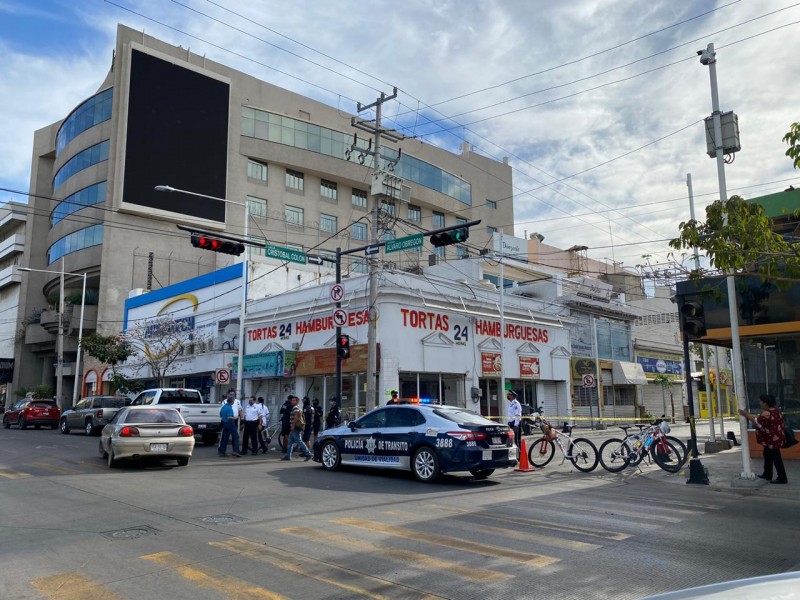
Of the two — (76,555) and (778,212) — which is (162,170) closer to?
(778,212)

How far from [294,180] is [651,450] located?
160 feet

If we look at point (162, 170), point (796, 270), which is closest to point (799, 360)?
point (796, 270)

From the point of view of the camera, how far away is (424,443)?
1264cm

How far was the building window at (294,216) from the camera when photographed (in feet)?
186

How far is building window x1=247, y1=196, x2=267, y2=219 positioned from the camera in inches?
2141

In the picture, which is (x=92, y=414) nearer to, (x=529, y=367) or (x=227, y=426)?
(x=227, y=426)

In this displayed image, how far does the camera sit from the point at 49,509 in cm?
932

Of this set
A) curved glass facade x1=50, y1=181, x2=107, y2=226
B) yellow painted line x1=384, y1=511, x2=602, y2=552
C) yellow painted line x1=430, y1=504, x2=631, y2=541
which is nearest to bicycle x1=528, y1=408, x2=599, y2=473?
yellow painted line x1=430, y1=504, x2=631, y2=541

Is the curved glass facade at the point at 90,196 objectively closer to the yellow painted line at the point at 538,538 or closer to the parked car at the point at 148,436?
the parked car at the point at 148,436

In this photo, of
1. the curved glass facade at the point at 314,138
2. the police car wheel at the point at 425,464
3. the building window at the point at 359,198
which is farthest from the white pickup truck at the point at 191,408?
the building window at the point at 359,198

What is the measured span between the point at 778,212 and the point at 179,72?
46702 mm

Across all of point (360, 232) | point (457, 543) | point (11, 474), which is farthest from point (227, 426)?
point (360, 232)

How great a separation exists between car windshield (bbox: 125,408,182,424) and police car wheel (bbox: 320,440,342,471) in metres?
3.70

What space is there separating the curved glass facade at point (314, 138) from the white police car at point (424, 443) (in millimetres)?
39767
